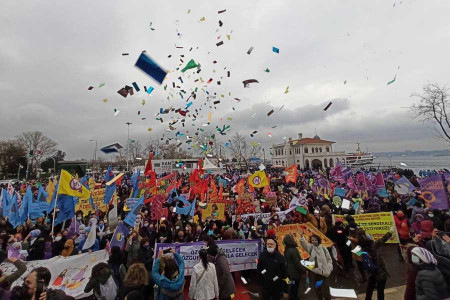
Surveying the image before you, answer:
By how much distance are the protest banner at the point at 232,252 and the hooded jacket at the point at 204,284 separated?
6.02 feet

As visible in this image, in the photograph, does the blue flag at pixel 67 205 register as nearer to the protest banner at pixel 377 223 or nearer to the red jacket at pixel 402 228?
the protest banner at pixel 377 223

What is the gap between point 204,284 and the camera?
13.1ft

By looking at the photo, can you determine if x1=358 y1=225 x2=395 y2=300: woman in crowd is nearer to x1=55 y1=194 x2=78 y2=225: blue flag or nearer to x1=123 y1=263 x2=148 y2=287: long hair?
x1=123 y1=263 x2=148 y2=287: long hair

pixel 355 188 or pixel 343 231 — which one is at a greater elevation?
pixel 355 188

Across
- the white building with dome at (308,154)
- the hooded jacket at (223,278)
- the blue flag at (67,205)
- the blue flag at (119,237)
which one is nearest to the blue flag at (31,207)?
the blue flag at (67,205)

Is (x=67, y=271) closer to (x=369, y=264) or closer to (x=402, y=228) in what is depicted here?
(x=369, y=264)

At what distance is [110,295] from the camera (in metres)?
3.71

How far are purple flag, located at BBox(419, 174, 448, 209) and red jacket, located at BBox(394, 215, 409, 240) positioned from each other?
5.86 feet

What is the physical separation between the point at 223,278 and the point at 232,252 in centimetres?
183

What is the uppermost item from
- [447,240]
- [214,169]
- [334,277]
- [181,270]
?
[214,169]

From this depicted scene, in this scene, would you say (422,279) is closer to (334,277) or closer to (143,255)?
(334,277)

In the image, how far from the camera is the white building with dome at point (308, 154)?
243 feet

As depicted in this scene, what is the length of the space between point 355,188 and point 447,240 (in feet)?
33.2

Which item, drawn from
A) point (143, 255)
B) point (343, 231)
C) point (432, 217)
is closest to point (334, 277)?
point (343, 231)
